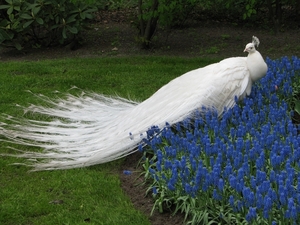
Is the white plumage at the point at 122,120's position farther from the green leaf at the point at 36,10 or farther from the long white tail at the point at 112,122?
the green leaf at the point at 36,10

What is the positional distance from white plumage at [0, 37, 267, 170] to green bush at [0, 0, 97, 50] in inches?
127

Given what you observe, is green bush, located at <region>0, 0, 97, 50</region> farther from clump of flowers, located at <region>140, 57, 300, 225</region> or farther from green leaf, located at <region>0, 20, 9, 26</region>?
clump of flowers, located at <region>140, 57, 300, 225</region>

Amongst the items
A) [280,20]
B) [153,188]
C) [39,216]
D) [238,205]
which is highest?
[280,20]

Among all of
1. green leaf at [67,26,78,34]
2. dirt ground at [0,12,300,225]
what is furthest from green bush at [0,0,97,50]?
dirt ground at [0,12,300,225]

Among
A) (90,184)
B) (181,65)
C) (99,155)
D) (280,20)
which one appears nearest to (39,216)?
(90,184)

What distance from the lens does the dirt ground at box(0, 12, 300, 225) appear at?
28.3 feet

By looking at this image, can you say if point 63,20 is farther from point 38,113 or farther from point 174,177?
point 174,177

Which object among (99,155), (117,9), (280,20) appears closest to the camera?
(99,155)

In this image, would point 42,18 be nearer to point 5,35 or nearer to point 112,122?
point 5,35

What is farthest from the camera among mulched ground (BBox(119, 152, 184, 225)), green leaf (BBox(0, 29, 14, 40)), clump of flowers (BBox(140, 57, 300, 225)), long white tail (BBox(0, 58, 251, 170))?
green leaf (BBox(0, 29, 14, 40))

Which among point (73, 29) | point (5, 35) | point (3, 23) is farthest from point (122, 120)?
point (3, 23)

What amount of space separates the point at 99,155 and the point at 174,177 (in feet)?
3.34

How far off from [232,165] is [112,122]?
1.58 meters

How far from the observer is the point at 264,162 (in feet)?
12.6
